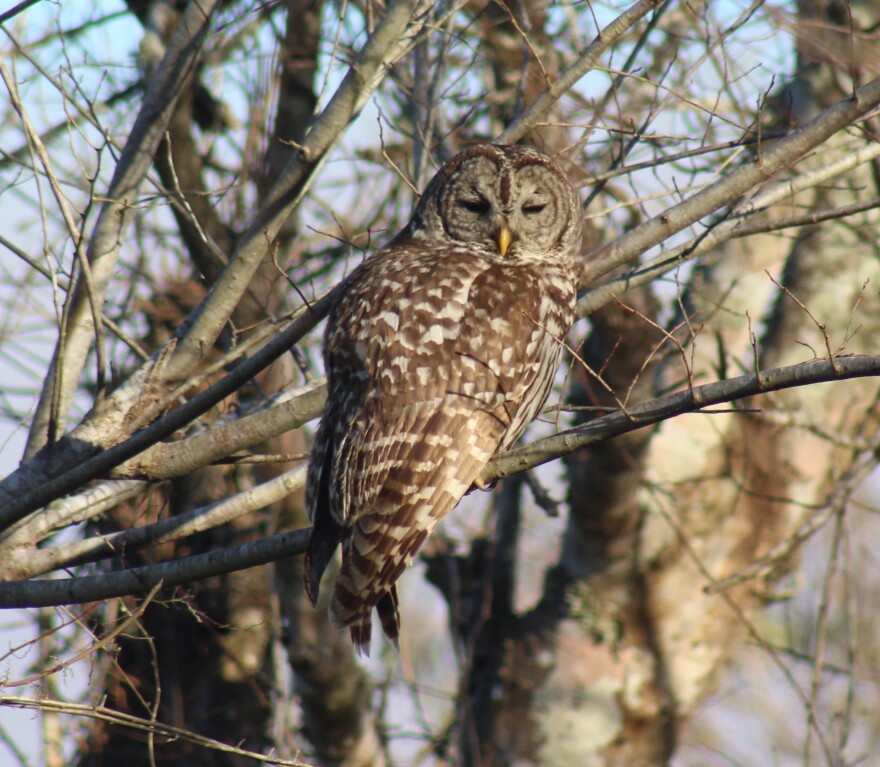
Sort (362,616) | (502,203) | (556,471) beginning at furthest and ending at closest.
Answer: (556,471) < (502,203) < (362,616)

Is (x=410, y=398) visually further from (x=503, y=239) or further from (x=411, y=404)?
(x=503, y=239)

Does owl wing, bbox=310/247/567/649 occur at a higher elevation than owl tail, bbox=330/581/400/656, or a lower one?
higher

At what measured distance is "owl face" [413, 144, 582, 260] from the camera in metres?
4.93

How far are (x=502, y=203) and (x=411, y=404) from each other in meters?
1.47

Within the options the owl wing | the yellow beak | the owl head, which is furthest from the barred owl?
the owl head

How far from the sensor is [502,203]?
4918 millimetres

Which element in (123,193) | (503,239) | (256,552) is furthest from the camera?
(503,239)

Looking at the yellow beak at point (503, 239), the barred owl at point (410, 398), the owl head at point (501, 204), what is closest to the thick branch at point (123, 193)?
the barred owl at point (410, 398)

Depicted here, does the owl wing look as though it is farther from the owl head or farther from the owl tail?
the owl head

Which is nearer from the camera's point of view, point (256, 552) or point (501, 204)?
point (256, 552)

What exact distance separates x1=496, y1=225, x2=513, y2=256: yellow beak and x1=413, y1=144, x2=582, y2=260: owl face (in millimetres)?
53

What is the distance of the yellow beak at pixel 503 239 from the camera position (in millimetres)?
4781

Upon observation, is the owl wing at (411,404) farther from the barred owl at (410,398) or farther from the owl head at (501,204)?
the owl head at (501,204)

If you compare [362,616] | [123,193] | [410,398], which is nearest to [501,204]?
[410,398]
